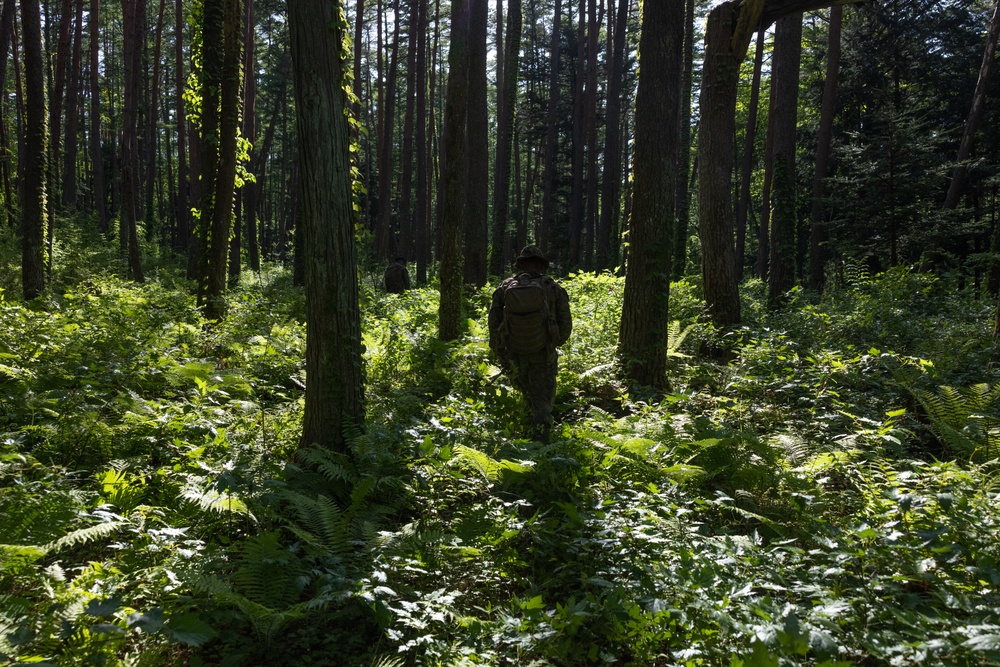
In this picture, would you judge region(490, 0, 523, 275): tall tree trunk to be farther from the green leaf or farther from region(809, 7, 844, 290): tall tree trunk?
the green leaf

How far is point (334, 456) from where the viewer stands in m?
4.89

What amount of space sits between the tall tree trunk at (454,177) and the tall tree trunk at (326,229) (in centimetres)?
445

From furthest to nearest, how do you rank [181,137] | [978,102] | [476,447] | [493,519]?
[181,137]
[978,102]
[476,447]
[493,519]

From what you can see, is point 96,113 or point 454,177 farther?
point 96,113

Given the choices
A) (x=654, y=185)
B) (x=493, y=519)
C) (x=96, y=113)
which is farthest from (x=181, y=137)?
(x=493, y=519)

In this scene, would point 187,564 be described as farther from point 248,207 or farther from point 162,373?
point 248,207

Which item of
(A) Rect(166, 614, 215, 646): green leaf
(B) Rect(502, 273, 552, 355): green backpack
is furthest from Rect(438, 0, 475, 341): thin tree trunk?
(A) Rect(166, 614, 215, 646): green leaf

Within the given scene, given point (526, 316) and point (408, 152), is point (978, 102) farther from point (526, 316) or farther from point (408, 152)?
point (408, 152)

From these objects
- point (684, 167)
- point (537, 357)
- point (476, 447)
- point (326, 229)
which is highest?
point (684, 167)

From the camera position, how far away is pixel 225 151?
1059 cm

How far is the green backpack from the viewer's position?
21.1ft

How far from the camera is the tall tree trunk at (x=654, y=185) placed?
7.80m

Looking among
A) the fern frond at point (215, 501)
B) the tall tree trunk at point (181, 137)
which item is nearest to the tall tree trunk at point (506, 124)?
the tall tree trunk at point (181, 137)

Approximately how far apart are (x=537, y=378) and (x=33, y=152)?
1007 cm
